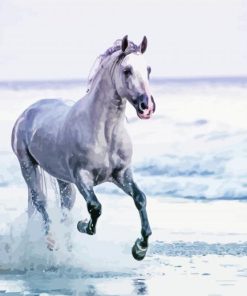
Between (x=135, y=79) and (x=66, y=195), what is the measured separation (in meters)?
0.98

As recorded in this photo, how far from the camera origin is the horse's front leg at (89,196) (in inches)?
142

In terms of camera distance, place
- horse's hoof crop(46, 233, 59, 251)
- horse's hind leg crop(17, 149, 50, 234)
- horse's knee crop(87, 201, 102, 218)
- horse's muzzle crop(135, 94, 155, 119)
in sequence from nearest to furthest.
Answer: horse's muzzle crop(135, 94, 155, 119) < horse's knee crop(87, 201, 102, 218) < horse's hoof crop(46, 233, 59, 251) < horse's hind leg crop(17, 149, 50, 234)

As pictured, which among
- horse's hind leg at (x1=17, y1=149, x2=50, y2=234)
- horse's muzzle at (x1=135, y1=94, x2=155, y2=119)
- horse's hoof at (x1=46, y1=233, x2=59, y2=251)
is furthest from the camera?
horse's hind leg at (x1=17, y1=149, x2=50, y2=234)

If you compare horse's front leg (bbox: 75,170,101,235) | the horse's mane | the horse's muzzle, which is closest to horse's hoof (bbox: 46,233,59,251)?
horse's front leg (bbox: 75,170,101,235)

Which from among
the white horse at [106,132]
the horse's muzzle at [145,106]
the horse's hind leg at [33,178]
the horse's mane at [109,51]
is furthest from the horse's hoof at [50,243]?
the horse's muzzle at [145,106]

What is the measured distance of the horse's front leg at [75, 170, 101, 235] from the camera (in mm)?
3598

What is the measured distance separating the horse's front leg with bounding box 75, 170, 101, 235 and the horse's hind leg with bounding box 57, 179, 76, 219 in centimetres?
62

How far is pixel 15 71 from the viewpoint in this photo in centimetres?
751

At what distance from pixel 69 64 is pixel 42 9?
44 centimetres

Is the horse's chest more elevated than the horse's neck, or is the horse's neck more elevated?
the horse's neck

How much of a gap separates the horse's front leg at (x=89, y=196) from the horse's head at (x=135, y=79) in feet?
1.09

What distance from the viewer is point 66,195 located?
430 cm

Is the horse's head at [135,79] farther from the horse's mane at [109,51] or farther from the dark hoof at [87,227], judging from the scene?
the dark hoof at [87,227]

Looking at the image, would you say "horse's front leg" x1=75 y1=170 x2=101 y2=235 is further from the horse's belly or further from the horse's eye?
the horse's eye
